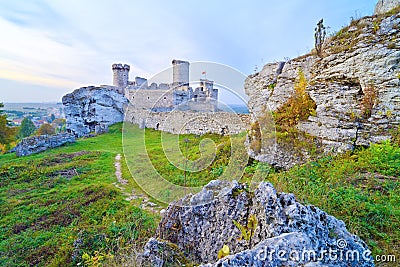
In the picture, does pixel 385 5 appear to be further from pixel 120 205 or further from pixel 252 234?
pixel 120 205

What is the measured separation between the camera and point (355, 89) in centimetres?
706

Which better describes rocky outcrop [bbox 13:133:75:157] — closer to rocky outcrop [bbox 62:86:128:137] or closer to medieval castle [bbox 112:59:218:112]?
rocky outcrop [bbox 62:86:128:137]

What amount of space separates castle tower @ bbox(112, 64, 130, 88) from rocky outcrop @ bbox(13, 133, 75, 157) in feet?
68.8

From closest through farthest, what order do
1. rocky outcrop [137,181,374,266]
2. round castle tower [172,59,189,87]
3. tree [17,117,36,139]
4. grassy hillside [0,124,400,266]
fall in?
rocky outcrop [137,181,374,266] < grassy hillside [0,124,400,266] < round castle tower [172,59,189,87] < tree [17,117,36,139]

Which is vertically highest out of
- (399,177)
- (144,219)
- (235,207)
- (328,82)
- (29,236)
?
(328,82)

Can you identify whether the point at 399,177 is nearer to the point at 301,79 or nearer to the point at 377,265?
the point at 377,265

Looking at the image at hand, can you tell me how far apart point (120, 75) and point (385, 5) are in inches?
1372

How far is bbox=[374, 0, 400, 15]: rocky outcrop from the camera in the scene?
8067 millimetres

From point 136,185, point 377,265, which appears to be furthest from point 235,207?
point 136,185

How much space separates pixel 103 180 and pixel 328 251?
868cm

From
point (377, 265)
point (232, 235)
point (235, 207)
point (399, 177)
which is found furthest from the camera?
point (399, 177)

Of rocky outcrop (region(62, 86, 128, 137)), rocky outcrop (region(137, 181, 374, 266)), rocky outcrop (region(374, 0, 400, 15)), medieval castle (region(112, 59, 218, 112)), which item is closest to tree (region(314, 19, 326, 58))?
rocky outcrop (region(374, 0, 400, 15))

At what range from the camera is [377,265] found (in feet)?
8.28

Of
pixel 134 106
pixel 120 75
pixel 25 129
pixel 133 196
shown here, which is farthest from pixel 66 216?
pixel 25 129
